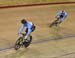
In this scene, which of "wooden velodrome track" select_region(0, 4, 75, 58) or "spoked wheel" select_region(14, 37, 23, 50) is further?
"wooden velodrome track" select_region(0, 4, 75, 58)

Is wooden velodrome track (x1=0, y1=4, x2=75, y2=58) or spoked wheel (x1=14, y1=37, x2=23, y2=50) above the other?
spoked wheel (x1=14, y1=37, x2=23, y2=50)

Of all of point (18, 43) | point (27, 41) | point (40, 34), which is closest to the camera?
point (18, 43)

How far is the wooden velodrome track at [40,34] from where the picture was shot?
23.6ft

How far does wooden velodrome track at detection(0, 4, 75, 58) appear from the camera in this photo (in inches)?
283

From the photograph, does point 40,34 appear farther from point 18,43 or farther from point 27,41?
point 18,43

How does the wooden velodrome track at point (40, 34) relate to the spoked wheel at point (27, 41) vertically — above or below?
below

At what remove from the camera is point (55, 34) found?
29.3ft

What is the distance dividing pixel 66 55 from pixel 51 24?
3.02 m

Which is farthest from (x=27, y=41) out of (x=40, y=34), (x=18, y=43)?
(x=40, y=34)

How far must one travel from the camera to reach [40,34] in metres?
8.93

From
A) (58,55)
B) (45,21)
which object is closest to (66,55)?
(58,55)

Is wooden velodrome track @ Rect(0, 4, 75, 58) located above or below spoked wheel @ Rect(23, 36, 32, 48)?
below

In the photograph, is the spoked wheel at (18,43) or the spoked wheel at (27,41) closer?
the spoked wheel at (18,43)

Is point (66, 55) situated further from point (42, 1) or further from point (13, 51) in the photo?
point (42, 1)
